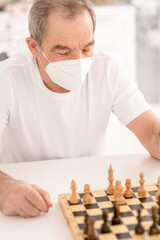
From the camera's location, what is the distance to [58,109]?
197 centimetres

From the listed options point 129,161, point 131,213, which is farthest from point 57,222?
point 129,161

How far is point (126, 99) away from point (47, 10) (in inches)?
22.6

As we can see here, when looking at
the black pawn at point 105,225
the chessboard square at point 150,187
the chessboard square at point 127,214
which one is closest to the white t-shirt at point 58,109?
the chessboard square at point 150,187

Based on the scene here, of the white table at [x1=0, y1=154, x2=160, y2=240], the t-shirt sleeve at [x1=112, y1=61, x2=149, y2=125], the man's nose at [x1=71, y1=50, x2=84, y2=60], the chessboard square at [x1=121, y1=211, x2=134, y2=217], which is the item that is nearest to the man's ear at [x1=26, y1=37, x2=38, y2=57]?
the man's nose at [x1=71, y1=50, x2=84, y2=60]

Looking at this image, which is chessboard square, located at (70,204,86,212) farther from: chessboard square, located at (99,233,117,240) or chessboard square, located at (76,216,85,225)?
chessboard square, located at (99,233,117,240)

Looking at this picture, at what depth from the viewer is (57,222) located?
1300 millimetres

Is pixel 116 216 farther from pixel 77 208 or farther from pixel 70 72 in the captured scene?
pixel 70 72

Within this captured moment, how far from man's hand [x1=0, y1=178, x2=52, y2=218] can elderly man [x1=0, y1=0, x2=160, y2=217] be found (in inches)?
20.7

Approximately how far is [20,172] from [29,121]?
34 cm

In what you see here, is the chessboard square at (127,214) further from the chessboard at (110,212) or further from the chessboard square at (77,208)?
the chessboard square at (77,208)

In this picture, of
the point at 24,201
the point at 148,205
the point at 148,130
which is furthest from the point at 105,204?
the point at 148,130

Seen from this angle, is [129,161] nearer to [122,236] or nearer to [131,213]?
[131,213]

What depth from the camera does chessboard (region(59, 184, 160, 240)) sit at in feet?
3.79

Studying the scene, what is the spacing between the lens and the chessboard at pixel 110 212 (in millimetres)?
1156
